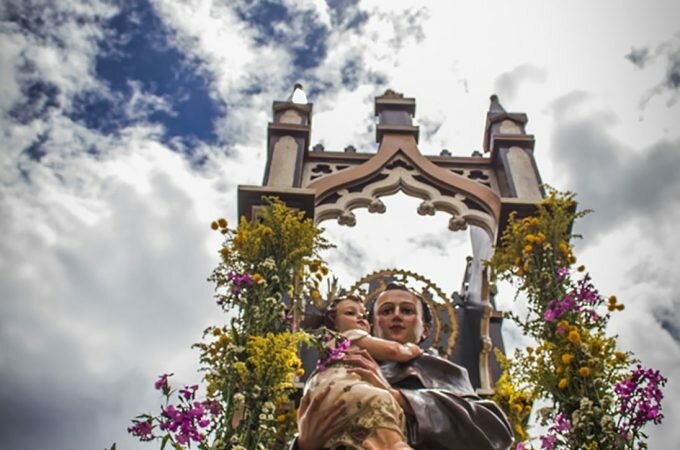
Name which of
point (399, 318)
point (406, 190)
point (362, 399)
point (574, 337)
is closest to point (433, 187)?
point (406, 190)

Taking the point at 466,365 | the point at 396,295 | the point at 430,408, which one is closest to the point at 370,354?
the point at 430,408

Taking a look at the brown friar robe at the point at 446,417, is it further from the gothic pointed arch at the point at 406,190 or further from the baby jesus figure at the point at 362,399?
the gothic pointed arch at the point at 406,190

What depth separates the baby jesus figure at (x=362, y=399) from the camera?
2.94 metres

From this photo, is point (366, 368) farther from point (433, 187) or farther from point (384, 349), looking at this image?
point (433, 187)

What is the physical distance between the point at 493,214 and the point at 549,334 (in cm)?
214

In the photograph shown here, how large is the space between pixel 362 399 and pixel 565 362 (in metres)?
1.77

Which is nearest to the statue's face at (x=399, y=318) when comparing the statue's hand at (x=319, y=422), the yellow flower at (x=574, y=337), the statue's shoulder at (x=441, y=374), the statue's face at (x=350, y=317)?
the statue's face at (x=350, y=317)

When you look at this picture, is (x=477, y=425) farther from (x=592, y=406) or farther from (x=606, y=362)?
(x=606, y=362)

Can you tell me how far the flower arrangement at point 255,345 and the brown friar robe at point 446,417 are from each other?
1.83 feet

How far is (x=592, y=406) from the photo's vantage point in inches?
162

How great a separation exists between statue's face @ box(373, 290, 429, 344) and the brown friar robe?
0.41 metres

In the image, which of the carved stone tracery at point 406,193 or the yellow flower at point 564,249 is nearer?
the yellow flower at point 564,249

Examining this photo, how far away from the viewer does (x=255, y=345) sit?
13.8 feet

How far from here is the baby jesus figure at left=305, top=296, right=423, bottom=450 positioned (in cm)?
294
